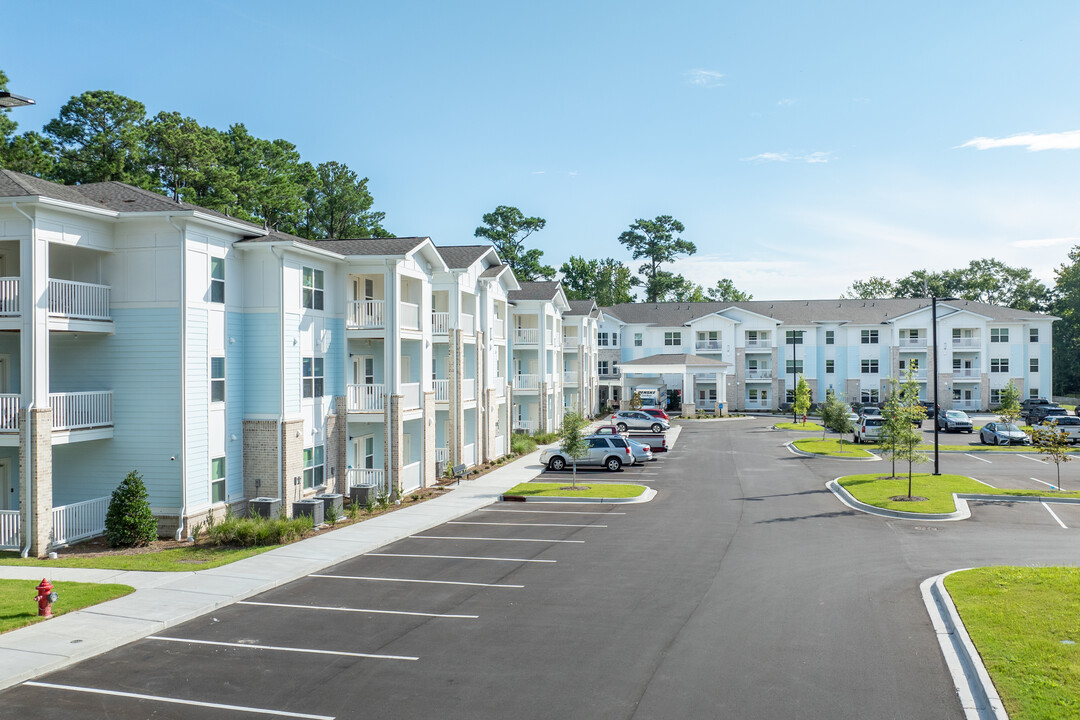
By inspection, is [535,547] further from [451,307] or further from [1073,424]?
[1073,424]

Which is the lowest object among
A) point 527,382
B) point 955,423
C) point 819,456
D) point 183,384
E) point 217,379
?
point 819,456

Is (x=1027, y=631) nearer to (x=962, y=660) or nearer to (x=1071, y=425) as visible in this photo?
(x=962, y=660)

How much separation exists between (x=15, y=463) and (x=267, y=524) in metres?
7.81

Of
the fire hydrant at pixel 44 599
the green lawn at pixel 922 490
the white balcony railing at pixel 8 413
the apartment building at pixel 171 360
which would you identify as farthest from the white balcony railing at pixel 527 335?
the fire hydrant at pixel 44 599

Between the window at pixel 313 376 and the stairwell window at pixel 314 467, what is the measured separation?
1.83 meters

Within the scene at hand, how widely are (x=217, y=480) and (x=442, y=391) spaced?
12.6 m

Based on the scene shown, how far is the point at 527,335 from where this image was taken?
4944cm

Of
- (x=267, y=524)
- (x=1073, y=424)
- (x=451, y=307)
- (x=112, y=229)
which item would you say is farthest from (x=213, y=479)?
(x=1073, y=424)

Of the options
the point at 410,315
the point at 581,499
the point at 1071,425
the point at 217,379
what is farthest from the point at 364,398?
the point at 1071,425

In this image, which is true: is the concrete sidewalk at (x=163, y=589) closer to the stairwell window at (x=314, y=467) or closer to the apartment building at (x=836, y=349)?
the stairwell window at (x=314, y=467)

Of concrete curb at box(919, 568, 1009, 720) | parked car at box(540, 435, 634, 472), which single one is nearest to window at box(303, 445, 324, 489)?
parked car at box(540, 435, 634, 472)

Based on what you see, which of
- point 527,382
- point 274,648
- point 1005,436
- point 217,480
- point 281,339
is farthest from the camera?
point 527,382

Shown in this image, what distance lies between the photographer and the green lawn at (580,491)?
27891mm

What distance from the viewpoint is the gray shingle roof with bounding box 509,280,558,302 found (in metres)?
49.6
